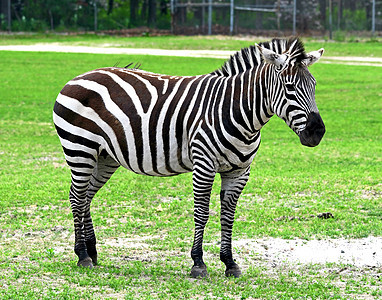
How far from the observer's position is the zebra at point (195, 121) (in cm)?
591

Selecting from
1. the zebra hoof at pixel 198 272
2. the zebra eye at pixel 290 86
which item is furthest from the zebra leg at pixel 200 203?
the zebra eye at pixel 290 86

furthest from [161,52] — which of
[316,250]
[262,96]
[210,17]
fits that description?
[262,96]

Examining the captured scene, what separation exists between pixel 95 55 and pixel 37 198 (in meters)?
20.8

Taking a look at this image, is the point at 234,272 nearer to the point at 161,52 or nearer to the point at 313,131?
the point at 313,131

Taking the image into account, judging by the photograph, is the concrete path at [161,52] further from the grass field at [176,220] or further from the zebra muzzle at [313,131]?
the zebra muzzle at [313,131]

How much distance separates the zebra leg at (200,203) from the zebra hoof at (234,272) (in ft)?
0.74

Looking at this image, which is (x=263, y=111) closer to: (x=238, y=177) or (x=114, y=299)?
(x=238, y=177)

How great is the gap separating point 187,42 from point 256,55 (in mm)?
29860

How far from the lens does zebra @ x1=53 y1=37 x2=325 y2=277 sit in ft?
19.4

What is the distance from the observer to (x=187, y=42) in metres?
35.8

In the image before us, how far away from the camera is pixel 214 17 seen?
40062 millimetres

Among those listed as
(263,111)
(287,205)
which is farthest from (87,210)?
(287,205)

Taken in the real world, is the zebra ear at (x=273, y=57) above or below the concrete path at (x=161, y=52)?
above

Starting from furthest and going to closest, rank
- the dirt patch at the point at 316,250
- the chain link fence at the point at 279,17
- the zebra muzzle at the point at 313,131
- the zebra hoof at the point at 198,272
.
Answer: the chain link fence at the point at 279,17, the dirt patch at the point at 316,250, the zebra hoof at the point at 198,272, the zebra muzzle at the point at 313,131
